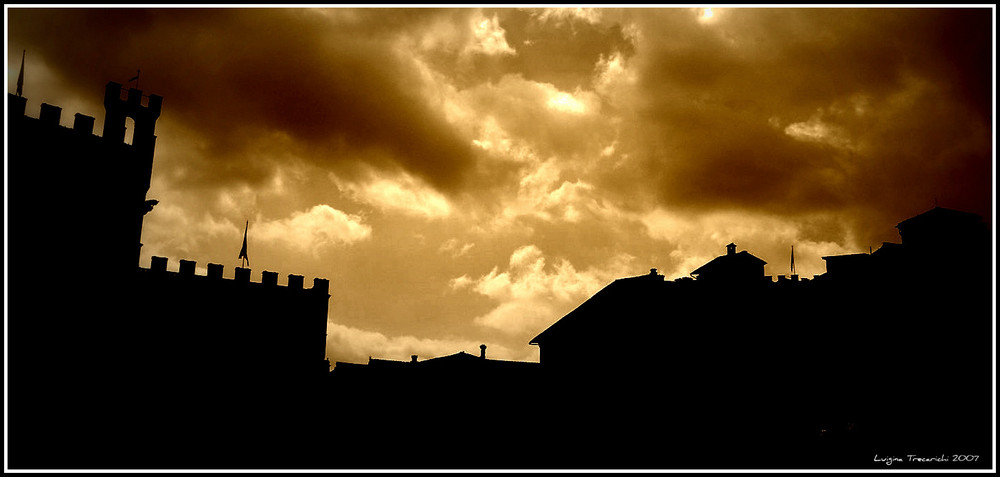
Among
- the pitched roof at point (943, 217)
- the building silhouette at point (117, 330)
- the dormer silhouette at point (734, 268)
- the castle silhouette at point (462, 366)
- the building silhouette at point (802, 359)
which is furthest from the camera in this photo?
the dormer silhouette at point (734, 268)

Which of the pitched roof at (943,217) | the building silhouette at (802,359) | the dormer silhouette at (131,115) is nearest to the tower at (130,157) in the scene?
the dormer silhouette at (131,115)

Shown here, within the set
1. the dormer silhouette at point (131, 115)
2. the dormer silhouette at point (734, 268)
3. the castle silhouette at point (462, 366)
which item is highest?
the dormer silhouette at point (131, 115)

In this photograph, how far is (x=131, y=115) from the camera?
32.4 meters

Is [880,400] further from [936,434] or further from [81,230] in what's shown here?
[81,230]

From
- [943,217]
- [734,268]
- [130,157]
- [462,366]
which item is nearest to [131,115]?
[130,157]

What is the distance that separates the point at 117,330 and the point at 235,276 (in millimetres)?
5927

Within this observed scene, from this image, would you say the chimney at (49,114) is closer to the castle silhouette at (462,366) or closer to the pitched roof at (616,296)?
the castle silhouette at (462,366)

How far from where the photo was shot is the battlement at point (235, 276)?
1246 inches

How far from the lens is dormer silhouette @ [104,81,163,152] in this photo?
31578 millimetres

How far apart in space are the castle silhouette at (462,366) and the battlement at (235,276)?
4.4 inches

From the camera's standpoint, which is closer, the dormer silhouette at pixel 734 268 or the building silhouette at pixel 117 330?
the building silhouette at pixel 117 330

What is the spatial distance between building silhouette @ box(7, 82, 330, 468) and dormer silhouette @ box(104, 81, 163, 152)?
0.05 meters

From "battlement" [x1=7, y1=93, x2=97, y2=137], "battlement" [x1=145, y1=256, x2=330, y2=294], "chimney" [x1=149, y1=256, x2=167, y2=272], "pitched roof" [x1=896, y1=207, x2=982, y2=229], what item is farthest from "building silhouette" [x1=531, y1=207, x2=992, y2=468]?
"battlement" [x1=7, y1=93, x2=97, y2=137]

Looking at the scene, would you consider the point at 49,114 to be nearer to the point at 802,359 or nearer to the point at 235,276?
the point at 235,276
